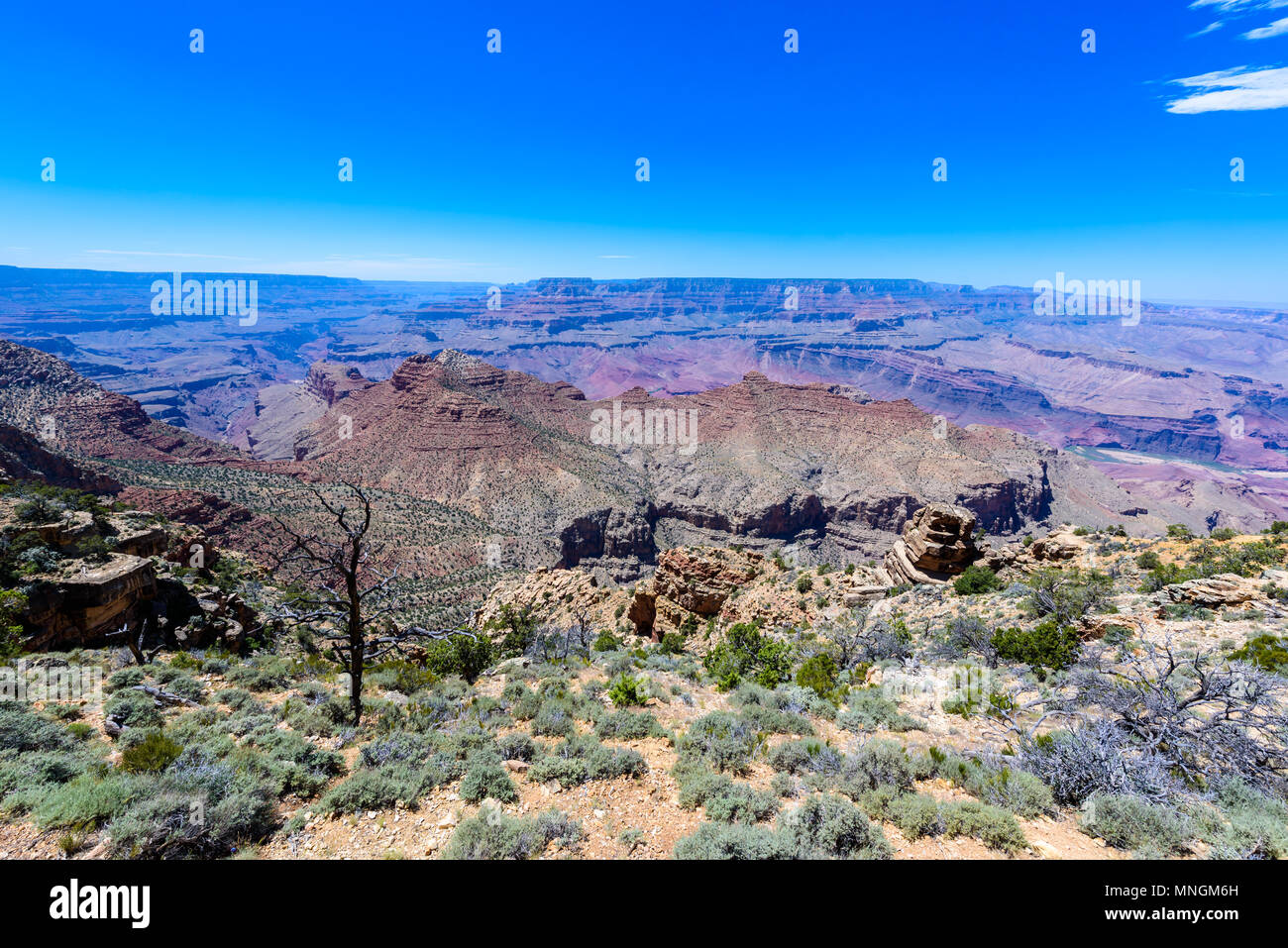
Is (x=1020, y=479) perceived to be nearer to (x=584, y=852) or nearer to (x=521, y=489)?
(x=521, y=489)

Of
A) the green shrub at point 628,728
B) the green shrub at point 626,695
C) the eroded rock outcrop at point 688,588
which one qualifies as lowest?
the eroded rock outcrop at point 688,588

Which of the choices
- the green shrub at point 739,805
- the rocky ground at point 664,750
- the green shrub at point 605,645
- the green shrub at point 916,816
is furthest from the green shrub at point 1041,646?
the green shrub at point 605,645

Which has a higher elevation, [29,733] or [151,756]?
[29,733]

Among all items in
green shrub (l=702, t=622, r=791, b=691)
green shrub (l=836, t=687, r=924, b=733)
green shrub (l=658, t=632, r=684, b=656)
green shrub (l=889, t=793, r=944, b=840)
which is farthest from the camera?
green shrub (l=658, t=632, r=684, b=656)

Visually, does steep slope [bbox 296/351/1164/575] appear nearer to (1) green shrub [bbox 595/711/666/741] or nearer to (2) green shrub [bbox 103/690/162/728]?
(2) green shrub [bbox 103/690/162/728]

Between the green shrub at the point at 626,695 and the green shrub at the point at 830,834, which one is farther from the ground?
the green shrub at the point at 830,834

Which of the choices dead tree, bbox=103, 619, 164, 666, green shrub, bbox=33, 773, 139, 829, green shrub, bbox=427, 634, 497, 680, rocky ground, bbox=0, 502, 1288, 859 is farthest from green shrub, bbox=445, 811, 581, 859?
dead tree, bbox=103, 619, 164, 666

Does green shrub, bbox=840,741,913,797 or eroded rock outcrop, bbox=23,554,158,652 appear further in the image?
eroded rock outcrop, bbox=23,554,158,652

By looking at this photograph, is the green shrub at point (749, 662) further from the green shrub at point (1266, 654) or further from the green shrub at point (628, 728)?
the green shrub at point (1266, 654)

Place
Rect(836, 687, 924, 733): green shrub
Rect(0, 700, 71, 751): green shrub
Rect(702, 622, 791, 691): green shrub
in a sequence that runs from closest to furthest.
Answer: Rect(0, 700, 71, 751): green shrub → Rect(836, 687, 924, 733): green shrub → Rect(702, 622, 791, 691): green shrub

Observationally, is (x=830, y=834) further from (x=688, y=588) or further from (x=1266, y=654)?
(x=688, y=588)

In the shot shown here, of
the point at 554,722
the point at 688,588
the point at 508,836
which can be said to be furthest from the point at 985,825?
the point at 688,588

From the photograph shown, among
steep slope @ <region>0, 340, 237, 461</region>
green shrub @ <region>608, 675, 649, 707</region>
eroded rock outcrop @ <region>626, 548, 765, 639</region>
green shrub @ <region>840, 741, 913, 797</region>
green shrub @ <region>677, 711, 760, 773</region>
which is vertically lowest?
eroded rock outcrop @ <region>626, 548, 765, 639</region>
